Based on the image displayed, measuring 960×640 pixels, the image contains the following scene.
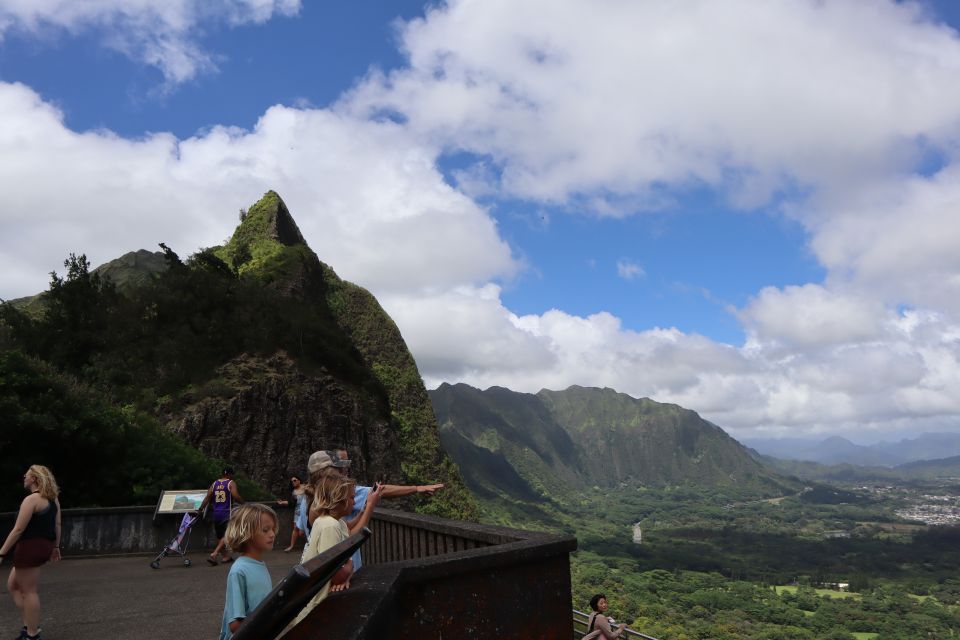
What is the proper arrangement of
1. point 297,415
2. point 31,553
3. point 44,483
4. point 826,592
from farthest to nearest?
point 826,592, point 297,415, point 44,483, point 31,553

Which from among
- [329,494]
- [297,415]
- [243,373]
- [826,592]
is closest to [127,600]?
[329,494]

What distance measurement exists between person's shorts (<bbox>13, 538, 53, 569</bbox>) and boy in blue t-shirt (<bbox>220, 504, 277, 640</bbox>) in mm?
4026

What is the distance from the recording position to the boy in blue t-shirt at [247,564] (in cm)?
323

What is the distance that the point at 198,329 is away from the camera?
35000 mm

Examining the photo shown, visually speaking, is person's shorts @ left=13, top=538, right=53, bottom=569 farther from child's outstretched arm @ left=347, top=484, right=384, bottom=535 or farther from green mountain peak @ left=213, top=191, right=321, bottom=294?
green mountain peak @ left=213, top=191, right=321, bottom=294

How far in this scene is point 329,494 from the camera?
4113 millimetres

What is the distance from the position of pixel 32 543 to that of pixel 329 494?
13.4ft

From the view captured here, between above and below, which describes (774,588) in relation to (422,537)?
below

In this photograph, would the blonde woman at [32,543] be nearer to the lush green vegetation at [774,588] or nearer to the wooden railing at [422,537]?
the wooden railing at [422,537]

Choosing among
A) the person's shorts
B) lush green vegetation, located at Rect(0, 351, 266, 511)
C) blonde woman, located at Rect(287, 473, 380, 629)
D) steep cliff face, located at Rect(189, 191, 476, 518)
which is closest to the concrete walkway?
the person's shorts

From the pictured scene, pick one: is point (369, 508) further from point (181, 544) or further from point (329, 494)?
point (181, 544)

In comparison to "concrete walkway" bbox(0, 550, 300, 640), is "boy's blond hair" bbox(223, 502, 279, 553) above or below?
above

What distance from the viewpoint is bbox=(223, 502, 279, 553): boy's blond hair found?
132 inches

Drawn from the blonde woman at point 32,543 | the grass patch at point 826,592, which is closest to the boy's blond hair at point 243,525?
the blonde woman at point 32,543
